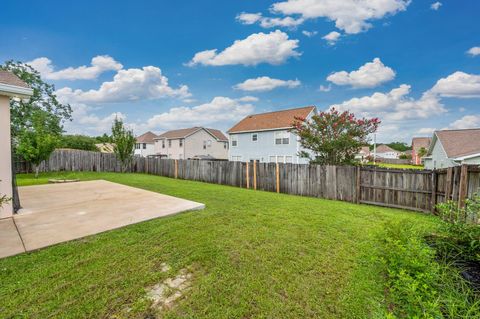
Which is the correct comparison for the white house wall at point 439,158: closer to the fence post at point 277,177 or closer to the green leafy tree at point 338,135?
the green leafy tree at point 338,135

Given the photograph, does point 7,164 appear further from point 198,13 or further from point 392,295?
point 198,13

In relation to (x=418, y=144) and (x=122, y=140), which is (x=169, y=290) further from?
(x=418, y=144)

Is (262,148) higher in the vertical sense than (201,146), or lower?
lower

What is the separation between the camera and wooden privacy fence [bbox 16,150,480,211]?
541 cm

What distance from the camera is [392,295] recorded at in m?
2.24

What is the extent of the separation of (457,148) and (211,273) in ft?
58.3

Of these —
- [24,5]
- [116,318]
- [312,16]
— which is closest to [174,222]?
[116,318]

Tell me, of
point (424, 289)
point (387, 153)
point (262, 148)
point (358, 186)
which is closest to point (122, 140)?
point (262, 148)

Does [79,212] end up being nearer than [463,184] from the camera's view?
No

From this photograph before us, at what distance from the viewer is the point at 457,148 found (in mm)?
13586

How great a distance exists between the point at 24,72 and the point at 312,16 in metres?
29.2

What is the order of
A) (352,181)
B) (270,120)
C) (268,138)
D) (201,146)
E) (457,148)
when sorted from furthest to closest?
1. (201,146)
2. (270,120)
3. (268,138)
4. (457,148)
5. (352,181)

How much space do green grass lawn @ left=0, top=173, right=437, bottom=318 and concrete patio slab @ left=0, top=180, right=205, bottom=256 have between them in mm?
501

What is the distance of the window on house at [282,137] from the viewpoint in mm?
20420
